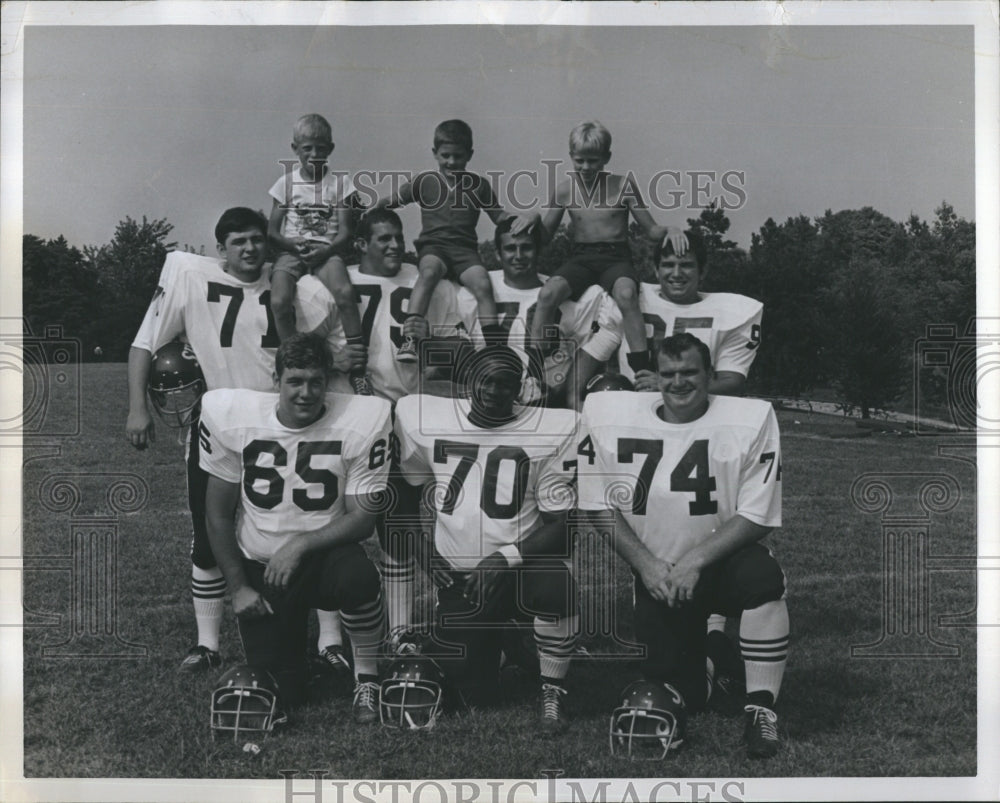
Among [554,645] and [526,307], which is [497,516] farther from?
[526,307]

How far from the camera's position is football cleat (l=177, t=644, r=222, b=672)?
301cm

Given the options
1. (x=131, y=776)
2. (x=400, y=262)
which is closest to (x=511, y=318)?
(x=400, y=262)

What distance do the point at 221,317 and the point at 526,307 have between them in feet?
3.31

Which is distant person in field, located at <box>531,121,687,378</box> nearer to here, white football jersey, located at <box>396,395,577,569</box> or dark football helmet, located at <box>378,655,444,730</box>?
white football jersey, located at <box>396,395,577,569</box>

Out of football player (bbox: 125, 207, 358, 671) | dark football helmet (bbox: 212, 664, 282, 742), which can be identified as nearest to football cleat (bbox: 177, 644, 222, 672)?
football player (bbox: 125, 207, 358, 671)

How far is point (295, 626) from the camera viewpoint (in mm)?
2963

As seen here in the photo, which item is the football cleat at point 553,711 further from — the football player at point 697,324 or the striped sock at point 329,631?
the striped sock at point 329,631

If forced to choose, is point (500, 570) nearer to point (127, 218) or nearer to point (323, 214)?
point (323, 214)

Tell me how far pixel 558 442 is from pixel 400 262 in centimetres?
79

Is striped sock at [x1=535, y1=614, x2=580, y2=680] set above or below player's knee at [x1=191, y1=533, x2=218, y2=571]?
below

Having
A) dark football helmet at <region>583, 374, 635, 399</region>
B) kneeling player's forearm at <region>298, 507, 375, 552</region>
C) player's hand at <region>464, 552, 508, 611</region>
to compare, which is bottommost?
player's hand at <region>464, 552, 508, 611</region>

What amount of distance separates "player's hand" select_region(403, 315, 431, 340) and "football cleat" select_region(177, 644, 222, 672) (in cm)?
122

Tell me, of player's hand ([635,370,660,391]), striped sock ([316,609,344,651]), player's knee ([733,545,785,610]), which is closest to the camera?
player's knee ([733,545,785,610])

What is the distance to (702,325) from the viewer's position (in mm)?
3027
